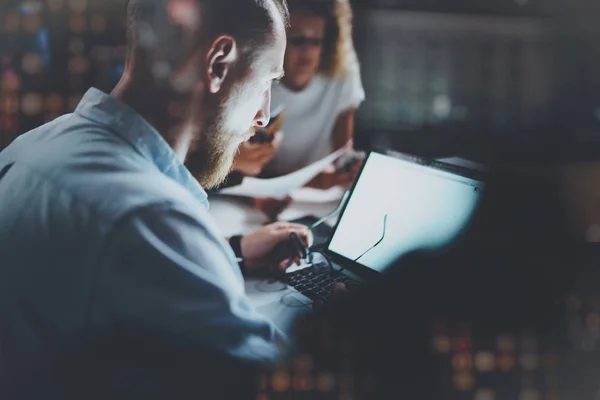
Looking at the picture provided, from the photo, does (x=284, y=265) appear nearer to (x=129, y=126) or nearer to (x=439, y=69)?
(x=129, y=126)

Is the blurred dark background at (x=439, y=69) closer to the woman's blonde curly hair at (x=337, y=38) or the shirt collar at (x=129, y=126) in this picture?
the woman's blonde curly hair at (x=337, y=38)

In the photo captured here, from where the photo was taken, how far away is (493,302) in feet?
4.43

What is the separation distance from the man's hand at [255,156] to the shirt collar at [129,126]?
24 centimetres

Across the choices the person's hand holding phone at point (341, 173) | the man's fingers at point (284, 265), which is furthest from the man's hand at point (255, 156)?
the man's fingers at point (284, 265)

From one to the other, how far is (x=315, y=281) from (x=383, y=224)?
21 cm

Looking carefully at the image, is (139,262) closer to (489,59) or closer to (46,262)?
(46,262)

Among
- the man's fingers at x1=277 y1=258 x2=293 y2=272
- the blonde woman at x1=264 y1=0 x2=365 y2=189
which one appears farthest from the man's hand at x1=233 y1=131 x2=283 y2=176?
the man's fingers at x1=277 y1=258 x2=293 y2=272

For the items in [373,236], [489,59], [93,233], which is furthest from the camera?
[489,59]

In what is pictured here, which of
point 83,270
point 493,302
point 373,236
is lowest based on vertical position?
point 493,302

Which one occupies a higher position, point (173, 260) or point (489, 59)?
point (489, 59)

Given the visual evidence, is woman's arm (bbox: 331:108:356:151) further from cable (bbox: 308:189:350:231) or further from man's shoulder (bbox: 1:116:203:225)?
man's shoulder (bbox: 1:116:203:225)

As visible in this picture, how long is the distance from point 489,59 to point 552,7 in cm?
22

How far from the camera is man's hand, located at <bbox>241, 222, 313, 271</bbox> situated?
1.32 meters

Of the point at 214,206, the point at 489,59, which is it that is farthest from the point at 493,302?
the point at 214,206
